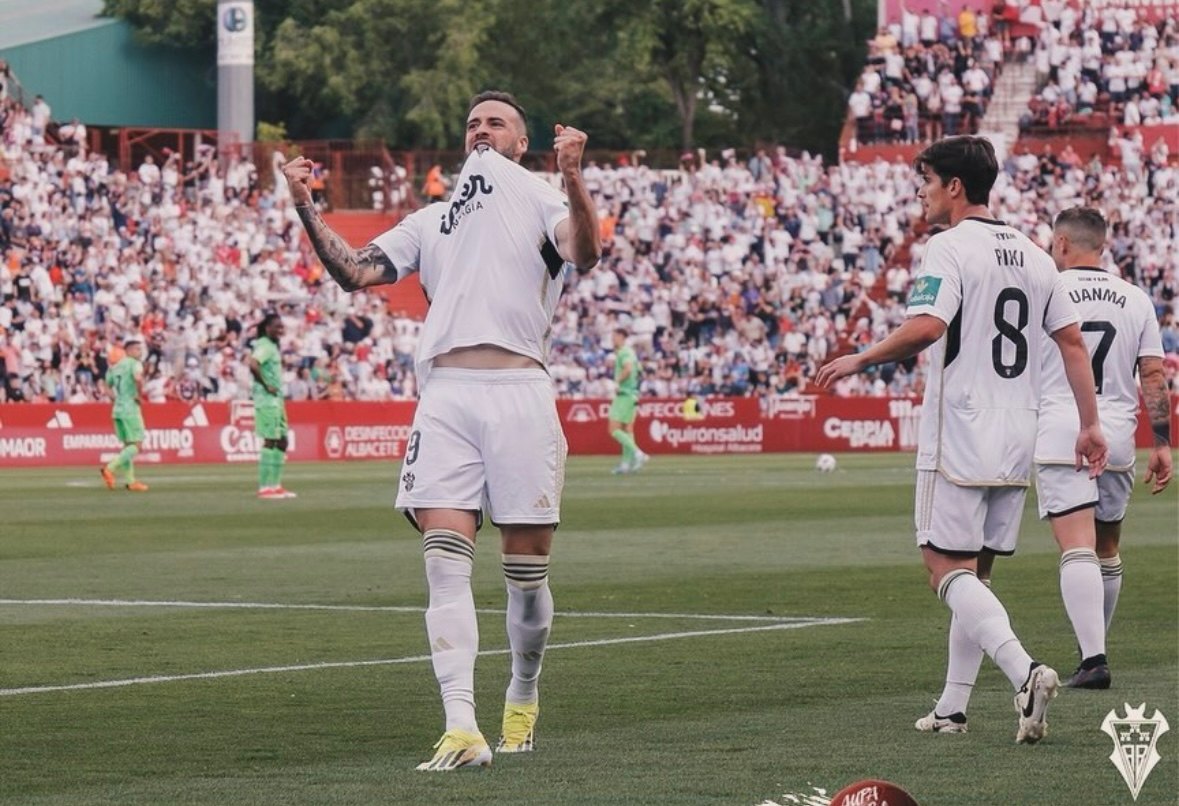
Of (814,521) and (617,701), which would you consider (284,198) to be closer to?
(814,521)

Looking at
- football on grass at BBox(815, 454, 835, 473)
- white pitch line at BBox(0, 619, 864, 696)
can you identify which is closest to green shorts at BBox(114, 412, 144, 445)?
football on grass at BBox(815, 454, 835, 473)

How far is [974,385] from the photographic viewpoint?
9555 millimetres

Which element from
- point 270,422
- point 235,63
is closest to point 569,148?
point 270,422

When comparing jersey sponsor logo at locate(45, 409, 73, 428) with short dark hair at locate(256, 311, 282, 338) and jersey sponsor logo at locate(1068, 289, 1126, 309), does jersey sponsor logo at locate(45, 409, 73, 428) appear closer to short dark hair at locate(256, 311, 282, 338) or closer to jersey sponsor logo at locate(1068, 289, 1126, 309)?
short dark hair at locate(256, 311, 282, 338)

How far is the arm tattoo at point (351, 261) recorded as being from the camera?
916cm

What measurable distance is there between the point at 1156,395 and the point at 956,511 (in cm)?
300

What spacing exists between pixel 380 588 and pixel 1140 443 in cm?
3279

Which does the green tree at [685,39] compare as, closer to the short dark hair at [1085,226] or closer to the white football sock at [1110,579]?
the white football sock at [1110,579]

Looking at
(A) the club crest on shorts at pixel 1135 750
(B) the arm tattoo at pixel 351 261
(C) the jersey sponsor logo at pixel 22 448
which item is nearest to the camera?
(A) the club crest on shorts at pixel 1135 750

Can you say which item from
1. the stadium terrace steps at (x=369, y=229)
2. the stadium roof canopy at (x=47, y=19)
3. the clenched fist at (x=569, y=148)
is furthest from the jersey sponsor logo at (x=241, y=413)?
the clenched fist at (x=569, y=148)

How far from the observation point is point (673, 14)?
238 feet

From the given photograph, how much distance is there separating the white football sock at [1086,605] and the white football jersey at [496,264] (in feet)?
11.4

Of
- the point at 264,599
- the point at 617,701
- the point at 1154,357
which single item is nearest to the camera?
the point at 617,701

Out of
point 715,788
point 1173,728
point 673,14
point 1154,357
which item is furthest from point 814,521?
point 673,14
